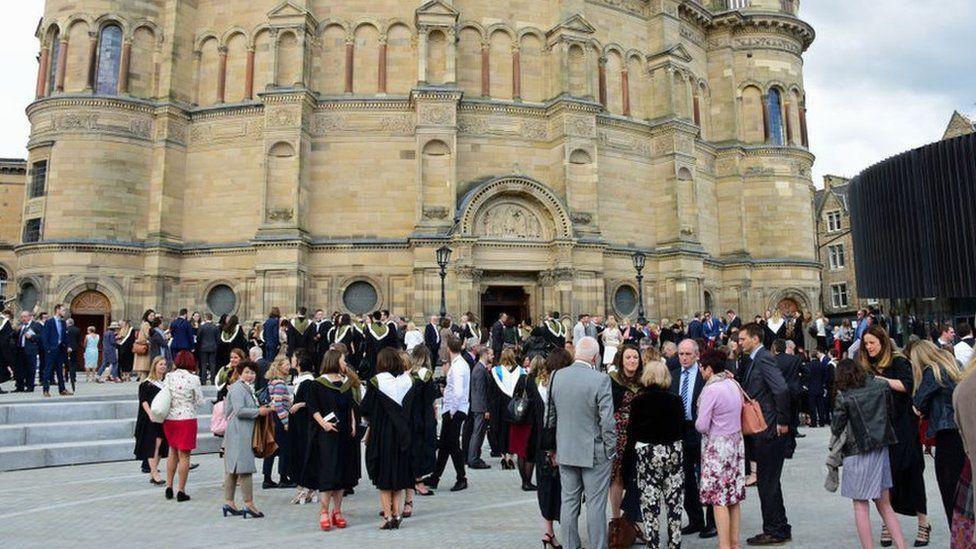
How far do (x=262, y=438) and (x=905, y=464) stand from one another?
7.97 m

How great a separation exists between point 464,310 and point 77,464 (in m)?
16.4

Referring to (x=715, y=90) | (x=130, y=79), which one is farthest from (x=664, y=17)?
(x=130, y=79)

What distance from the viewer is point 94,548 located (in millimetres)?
7508

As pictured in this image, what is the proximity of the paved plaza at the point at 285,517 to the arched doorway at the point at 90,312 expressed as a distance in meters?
18.0

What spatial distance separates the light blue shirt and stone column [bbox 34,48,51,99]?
32.6 m

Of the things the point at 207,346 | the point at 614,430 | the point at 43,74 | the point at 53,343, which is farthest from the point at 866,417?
the point at 43,74

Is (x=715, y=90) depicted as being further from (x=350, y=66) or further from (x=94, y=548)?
(x=94, y=548)

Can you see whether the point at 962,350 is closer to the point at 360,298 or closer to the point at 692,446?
the point at 692,446

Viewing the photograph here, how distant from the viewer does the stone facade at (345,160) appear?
92.1ft

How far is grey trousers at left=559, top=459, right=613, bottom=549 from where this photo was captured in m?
6.82

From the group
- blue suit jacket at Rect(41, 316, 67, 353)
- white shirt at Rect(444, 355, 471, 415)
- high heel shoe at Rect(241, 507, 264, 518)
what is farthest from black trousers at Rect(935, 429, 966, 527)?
blue suit jacket at Rect(41, 316, 67, 353)

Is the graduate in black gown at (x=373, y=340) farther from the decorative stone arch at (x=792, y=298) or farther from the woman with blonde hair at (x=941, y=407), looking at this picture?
the decorative stone arch at (x=792, y=298)

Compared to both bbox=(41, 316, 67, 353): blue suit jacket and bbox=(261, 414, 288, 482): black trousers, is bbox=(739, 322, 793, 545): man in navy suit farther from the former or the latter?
bbox=(41, 316, 67, 353): blue suit jacket

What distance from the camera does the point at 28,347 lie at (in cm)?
1727
